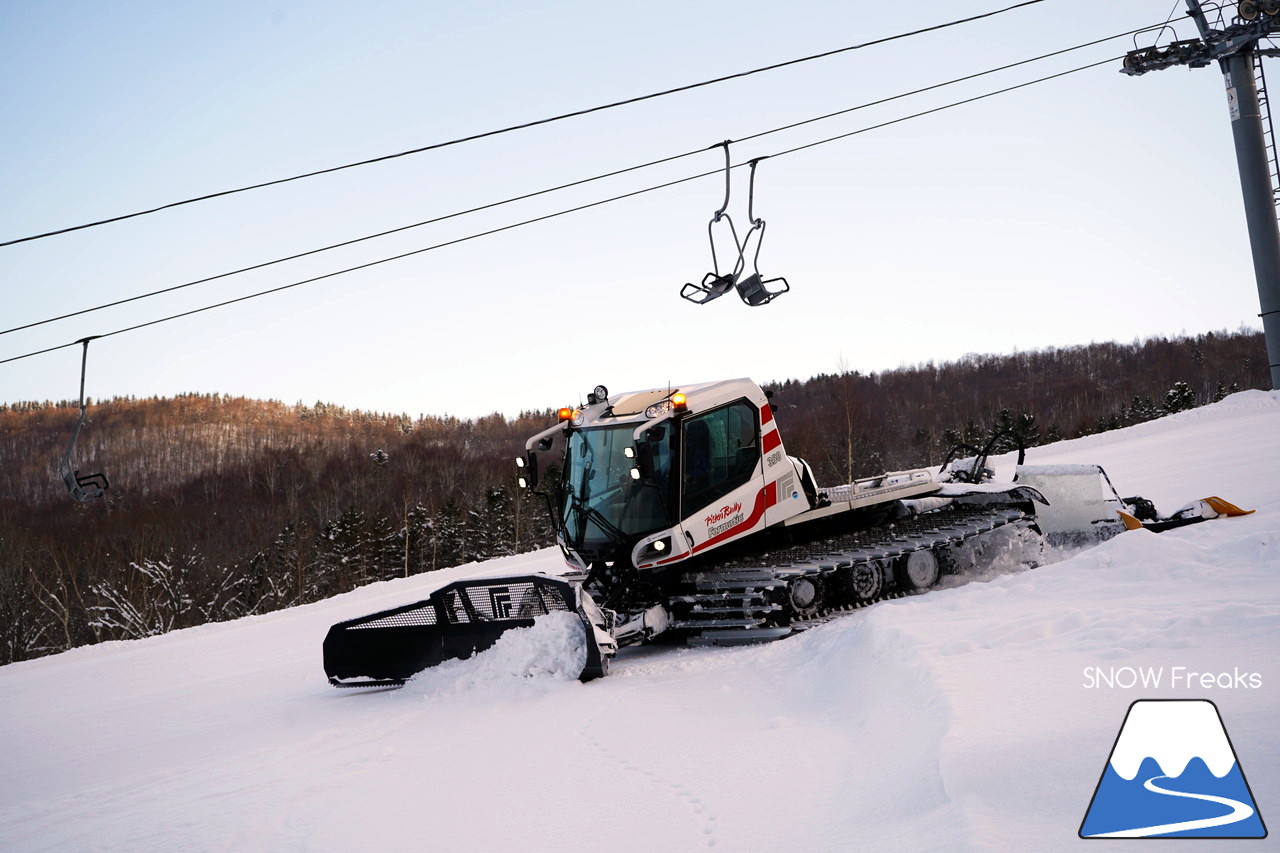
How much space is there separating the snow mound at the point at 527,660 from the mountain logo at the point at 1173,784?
177 inches

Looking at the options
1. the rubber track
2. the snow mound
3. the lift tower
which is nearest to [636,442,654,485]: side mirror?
the rubber track

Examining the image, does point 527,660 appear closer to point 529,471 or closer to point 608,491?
point 608,491

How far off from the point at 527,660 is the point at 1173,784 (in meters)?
4.99

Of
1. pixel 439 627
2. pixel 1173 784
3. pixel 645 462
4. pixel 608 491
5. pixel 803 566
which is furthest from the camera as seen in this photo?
pixel 608 491

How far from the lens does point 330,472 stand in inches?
A: 3423

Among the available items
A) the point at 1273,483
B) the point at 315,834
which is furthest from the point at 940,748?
the point at 1273,483

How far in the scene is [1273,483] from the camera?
14305mm

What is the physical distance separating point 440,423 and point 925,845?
369ft

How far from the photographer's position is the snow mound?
287 inches

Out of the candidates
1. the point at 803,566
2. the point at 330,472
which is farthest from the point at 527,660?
the point at 330,472

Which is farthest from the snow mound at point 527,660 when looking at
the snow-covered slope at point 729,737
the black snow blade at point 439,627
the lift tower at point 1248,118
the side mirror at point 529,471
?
the lift tower at point 1248,118
